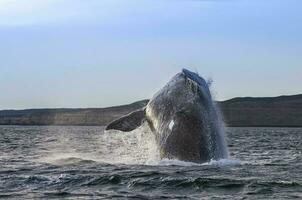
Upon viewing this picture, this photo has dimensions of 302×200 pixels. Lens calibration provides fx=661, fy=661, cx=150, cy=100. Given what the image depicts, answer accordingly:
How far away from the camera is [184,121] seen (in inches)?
852

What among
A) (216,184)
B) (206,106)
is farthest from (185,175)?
(206,106)

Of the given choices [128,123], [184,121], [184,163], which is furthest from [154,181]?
[128,123]

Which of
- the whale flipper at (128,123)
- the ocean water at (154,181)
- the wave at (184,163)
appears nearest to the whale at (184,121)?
the whale flipper at (128,123)

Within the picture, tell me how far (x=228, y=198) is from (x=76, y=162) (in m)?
10.7

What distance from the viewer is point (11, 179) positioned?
18.6m

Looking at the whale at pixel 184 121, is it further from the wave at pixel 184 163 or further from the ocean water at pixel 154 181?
the ocean water at pixel 154 181

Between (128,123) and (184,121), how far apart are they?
8.61 feet

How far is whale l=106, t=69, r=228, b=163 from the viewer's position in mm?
21344

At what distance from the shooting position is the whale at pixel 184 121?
21344 millimetres

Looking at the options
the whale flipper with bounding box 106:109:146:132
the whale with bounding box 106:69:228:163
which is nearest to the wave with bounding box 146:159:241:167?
the whale with bounding box 106:69:228:163

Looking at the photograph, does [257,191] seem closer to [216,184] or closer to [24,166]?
[216,184]

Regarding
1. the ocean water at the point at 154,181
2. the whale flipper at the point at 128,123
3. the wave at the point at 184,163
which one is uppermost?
the whale flipper at the point at 128,123

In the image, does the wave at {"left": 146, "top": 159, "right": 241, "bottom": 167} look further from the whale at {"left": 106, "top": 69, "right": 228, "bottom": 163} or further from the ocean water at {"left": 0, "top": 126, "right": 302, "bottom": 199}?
the whale at {"left": 106, "top": 69, "right": 228, "bottom": 163}

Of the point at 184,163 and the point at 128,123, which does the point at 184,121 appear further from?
the point at 128,123
